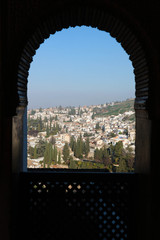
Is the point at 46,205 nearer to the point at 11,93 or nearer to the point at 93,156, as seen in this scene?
the point at 11,93

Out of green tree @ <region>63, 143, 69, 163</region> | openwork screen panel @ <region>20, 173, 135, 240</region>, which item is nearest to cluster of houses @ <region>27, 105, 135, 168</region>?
green tree @ <region>63, 143, 69, 163</region>

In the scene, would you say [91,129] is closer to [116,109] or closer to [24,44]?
[116,109]

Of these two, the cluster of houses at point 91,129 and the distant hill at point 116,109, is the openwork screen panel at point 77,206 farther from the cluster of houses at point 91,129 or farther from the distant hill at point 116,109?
the distant hill at point 116,109

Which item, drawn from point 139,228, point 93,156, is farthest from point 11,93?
point 93,156

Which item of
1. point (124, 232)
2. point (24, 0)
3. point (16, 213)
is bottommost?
point (124, 232)

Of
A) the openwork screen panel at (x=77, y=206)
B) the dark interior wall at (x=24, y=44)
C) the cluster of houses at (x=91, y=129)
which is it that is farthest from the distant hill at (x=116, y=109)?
the dark interior wall at (x=24, y=44)

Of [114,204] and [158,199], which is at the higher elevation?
[158,199]

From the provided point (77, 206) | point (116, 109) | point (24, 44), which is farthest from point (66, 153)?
point (24, 44)
